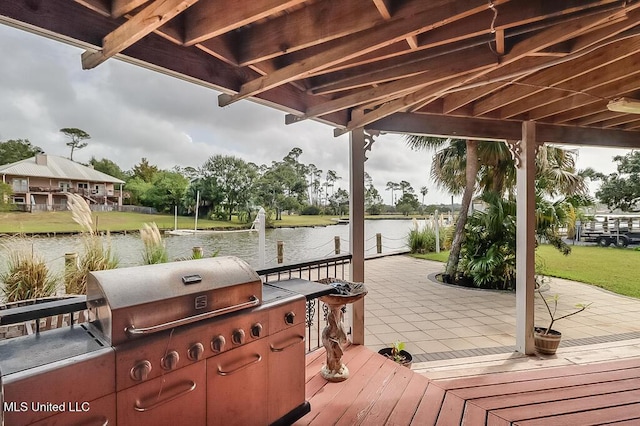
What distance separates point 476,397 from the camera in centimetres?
240

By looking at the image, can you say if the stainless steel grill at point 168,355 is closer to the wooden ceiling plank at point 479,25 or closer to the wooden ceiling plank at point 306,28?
the wooden ceiling plank at point 306,28

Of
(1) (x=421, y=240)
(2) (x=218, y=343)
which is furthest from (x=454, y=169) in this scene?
(2) (x=218, y=343)

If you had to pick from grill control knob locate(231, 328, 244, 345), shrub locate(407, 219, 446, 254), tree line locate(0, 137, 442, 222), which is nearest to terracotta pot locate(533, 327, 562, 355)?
tree line locate(0, 137, 442, 222)

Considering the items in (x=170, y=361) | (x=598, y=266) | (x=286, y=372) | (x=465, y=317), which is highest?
(x=170, y=361)

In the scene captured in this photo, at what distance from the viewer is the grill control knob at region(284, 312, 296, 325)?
79.0 inches

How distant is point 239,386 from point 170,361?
1.44 feet

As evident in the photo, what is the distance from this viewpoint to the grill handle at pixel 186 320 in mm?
1350

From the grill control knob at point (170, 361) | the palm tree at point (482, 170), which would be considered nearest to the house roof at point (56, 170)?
the grill control knob at point (170, 361)

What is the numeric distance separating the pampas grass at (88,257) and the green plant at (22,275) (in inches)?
7.9

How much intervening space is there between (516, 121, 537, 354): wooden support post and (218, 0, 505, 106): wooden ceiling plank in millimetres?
2452

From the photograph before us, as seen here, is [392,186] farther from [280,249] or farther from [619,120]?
[619,120]

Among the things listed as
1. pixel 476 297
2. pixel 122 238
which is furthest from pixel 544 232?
pixel 122 238

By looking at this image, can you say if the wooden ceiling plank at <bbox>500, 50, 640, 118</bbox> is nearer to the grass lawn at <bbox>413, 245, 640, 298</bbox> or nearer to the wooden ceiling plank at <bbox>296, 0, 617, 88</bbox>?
the wooden ceiling plank at <bbox>296, 0, 617, 88</bbox>

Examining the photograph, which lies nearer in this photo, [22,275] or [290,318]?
[290,318]
